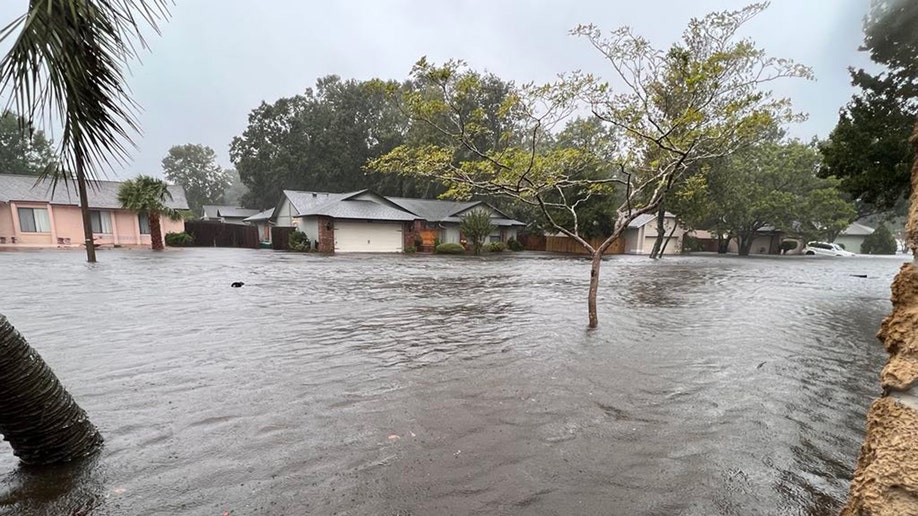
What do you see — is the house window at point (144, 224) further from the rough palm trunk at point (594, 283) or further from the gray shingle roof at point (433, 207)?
the rough palm trunk at point (594, 283)

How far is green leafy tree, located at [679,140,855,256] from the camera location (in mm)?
33344

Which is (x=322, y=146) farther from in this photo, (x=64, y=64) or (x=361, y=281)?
(x=64, y=64)

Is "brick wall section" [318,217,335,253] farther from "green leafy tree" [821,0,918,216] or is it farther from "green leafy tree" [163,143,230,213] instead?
"green leafy tree" [163,143,230,213]

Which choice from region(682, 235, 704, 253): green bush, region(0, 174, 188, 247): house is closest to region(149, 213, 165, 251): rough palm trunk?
region(0, 174, 188, 247): house

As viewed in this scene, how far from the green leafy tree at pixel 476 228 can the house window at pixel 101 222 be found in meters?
22.5

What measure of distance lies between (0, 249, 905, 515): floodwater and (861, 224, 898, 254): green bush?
54277 millimetres

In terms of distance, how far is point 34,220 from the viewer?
2505 cm

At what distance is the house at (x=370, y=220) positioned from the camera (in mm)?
28562

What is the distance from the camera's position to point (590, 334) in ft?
23.7

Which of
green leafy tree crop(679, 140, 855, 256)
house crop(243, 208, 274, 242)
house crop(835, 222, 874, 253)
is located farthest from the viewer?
house crop(835, 222, 874, 253)

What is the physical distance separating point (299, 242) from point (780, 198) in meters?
36.7

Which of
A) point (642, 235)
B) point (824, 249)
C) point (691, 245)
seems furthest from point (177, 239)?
point (824, 249)

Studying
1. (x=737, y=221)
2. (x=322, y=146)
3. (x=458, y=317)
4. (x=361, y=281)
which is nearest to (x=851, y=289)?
(x=458, y=317)

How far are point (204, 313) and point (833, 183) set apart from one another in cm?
4651
